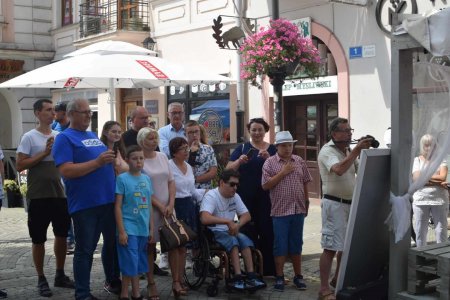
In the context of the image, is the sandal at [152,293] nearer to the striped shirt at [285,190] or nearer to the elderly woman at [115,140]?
the elderly woman at [115,140]

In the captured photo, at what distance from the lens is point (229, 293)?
6117 mm

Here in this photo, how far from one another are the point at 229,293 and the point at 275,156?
1431 millimetres

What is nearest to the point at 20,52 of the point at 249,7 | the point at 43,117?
the point at 249,7

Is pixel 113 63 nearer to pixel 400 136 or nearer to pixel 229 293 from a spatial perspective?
pixel 229 293

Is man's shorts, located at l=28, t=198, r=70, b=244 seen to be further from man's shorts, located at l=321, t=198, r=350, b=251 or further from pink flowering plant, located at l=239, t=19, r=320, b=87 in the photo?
pink flowering plant, located at l=239, t=19, r=320, b=87

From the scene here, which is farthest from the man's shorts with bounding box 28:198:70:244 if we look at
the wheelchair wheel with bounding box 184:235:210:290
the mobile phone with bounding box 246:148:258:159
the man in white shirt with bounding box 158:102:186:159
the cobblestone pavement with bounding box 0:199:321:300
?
the mobile phone with bounding box 246:148:258:159

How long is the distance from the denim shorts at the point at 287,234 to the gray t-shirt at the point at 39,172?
7.20ft

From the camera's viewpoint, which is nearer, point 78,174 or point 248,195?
point 78,174

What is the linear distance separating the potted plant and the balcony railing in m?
5.49

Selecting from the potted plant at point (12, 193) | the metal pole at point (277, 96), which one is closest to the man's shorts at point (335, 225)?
the metal pole at point (277, 96)

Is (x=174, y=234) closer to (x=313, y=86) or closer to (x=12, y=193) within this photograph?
(x=313, y=86)

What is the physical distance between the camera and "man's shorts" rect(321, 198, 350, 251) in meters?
5.67

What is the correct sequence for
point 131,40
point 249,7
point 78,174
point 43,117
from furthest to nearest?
point 131,40, point 249,7, point 43,117, point 78,174

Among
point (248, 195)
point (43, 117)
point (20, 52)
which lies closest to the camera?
point (43, 117)
